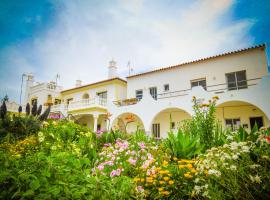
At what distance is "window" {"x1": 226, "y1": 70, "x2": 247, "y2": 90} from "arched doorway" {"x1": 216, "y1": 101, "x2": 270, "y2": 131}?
50.1 inches

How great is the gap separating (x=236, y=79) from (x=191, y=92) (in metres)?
3.46

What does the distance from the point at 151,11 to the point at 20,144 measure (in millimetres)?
5105

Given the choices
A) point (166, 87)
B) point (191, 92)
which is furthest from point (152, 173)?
point (166, 87)

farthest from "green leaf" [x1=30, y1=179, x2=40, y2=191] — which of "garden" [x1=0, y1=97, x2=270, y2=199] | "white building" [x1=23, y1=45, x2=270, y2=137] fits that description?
"white building" [x1=23, y1=45, x2=270, y2=137]

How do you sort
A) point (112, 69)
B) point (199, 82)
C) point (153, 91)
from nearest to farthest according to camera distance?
point (199, 82) < point (153, 91) < point (112, 69)

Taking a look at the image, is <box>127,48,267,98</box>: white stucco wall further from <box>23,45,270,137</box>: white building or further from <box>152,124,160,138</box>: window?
<box>152,124,160,138</box>: window

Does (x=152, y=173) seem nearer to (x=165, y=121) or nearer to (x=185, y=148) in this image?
(x=185, y=148)

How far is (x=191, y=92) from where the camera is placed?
12289mm

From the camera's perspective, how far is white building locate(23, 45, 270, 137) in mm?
11117

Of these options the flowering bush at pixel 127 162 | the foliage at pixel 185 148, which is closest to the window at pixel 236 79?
the foliage at pixel 185 148

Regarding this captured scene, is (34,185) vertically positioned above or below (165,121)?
below

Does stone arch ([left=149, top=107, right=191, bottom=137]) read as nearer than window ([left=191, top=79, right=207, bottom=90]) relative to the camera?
No

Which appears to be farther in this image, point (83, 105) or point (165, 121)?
point (83, 105)

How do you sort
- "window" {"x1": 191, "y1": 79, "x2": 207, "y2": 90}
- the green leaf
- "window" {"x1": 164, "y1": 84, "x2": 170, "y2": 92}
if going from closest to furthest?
the green leaf, "window" {"x1": 191, "y1": 79, "x2": 207, "y2": 90}, "window" {"x1": 164, "y1": 84, "x2": 170, "y2": 92}
